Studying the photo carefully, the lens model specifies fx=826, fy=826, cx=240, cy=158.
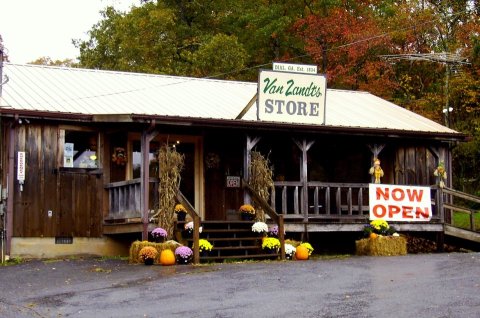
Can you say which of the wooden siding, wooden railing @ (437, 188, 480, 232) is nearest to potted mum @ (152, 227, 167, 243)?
the wooden siding

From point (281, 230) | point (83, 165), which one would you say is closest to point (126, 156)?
point (83, 165)

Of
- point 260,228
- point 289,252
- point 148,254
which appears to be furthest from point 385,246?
point 148,254

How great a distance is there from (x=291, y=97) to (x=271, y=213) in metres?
3.41

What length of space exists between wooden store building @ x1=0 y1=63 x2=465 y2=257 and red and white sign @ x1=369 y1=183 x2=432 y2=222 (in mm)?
296

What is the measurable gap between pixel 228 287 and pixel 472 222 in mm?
11431

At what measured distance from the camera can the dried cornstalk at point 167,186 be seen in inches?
724

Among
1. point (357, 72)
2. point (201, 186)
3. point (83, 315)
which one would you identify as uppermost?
point (357, 72)

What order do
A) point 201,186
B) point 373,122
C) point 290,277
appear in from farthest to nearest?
point 373,122 < point 201,186 < point 290,277

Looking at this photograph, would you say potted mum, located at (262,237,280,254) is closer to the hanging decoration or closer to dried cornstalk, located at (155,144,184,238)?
dried cornstalk, located at (155,144,184,238)

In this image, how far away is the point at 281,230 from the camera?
18.5 metres

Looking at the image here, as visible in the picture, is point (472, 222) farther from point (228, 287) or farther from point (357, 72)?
point (357, 72)

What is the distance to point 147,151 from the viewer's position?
18656mm

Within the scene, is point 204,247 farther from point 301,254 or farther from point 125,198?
point 125,198

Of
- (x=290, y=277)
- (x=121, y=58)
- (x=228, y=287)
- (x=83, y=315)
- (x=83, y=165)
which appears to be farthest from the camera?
(x=121, y=58)
